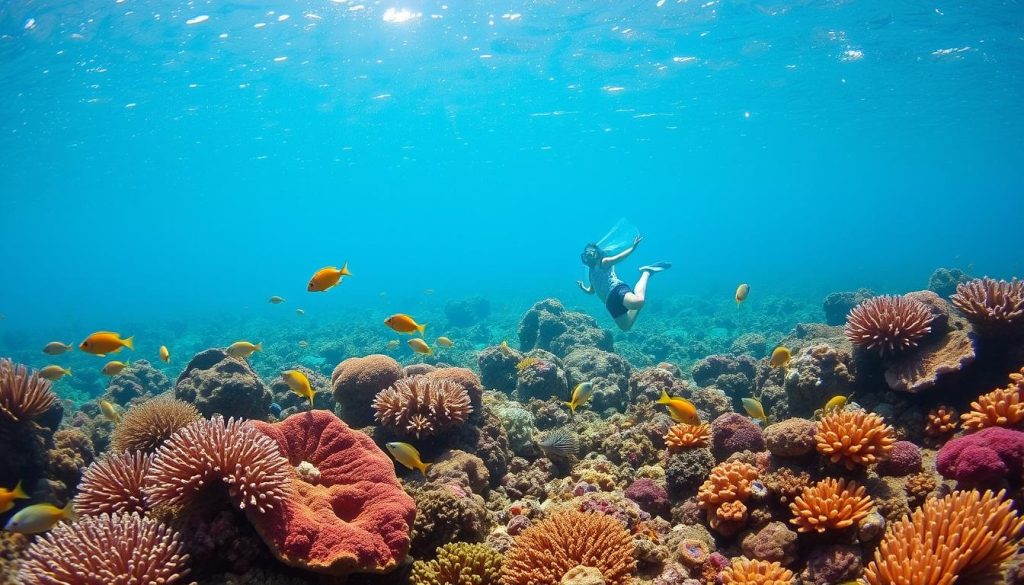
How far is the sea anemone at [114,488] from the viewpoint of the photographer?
4.21m

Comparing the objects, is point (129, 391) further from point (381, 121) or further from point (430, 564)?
point (381, 121)

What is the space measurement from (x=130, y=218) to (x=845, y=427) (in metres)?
108

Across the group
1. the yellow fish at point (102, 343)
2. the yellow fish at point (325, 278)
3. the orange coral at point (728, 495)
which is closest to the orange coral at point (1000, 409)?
the orange coral at point (728, 495)

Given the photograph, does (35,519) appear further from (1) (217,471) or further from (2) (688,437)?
(2) (688,437)

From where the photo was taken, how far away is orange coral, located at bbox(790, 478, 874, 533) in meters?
4.21

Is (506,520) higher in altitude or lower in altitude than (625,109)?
higher

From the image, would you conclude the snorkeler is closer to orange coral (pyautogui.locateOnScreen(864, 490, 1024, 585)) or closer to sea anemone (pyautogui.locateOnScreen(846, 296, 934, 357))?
sea anemone (pyautogui.locateOnScreen(846, 296, 934, 357))

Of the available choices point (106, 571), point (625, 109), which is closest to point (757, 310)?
point (625, 109)

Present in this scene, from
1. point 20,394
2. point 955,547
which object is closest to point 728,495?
point 955,547

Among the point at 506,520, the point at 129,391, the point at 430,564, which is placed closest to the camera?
the point at 430,564

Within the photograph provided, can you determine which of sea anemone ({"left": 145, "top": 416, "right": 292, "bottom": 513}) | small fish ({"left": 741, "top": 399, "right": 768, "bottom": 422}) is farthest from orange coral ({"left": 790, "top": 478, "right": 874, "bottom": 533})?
sea anemone ({"left": 145, "top": 416, "right": 292, "bottom": 513})

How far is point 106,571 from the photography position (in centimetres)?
324

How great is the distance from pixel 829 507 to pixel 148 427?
7.62 m

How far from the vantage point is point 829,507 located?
4285 mm
